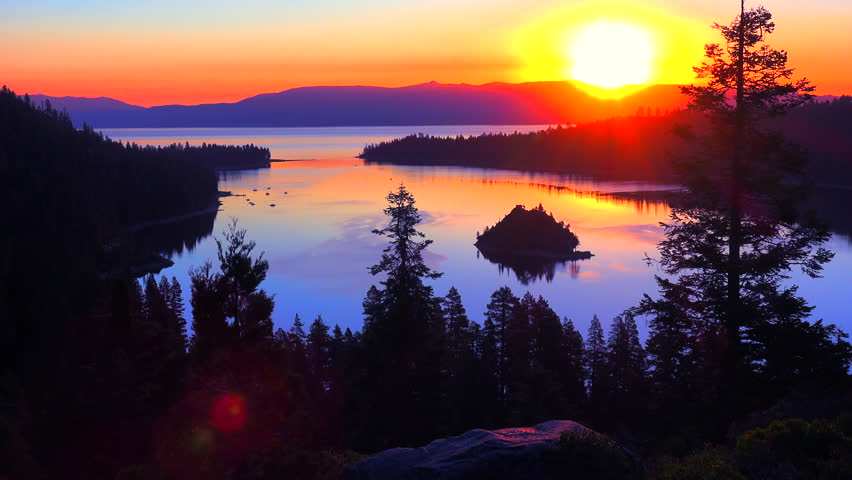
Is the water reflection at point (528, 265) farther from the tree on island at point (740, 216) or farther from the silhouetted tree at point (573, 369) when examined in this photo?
the tree on island at point (740, 216)

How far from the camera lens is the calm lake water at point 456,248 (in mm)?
63188

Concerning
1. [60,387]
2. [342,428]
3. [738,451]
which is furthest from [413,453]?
[342,428]

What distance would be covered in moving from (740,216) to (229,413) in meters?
15.1

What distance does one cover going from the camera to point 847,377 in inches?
618

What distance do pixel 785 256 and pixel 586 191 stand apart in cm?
14327

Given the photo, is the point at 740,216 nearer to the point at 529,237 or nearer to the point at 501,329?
the point at 501,329

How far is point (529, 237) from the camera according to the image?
9269 centimetres

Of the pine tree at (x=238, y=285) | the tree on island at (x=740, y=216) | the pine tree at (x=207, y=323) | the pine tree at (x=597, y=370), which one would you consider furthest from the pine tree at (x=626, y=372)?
the pine tree at (x=207, y=323)

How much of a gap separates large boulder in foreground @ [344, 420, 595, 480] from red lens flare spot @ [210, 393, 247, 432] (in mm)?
4564

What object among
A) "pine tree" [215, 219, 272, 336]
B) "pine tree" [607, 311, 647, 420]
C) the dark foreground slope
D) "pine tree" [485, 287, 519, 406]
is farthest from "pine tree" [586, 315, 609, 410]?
the dark foreground slope

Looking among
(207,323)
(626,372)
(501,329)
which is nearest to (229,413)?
(207,323)

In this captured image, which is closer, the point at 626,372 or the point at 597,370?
the point at 626,372

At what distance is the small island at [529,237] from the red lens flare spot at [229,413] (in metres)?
74.1

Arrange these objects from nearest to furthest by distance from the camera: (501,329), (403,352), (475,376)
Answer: (403,352), (475,376), (501,329)
